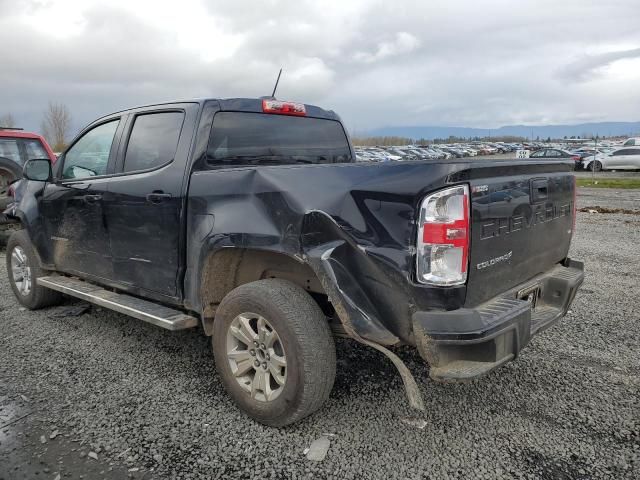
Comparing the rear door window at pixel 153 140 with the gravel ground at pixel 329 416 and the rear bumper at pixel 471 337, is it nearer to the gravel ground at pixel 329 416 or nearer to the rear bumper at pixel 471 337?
the gravel ground at pixel 329 416

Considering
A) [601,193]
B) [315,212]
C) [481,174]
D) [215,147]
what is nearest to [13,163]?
[215,147]

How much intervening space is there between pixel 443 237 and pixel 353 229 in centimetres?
46

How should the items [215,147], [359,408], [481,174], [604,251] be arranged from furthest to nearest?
[604,251]
[215,147]
[359,408]
[481,174]

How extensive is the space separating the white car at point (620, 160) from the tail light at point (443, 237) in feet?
102

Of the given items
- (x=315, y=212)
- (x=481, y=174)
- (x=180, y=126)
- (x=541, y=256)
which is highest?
(x=180, y=126)

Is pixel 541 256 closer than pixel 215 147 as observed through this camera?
Yes

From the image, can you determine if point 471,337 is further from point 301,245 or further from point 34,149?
point 34,149

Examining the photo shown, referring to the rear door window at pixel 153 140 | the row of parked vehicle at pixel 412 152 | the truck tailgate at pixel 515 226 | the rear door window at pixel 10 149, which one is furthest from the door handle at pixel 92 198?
the row of parked vehicle at pixel 412 152

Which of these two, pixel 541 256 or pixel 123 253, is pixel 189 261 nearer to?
pixel 123 253

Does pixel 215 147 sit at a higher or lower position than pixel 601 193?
higher

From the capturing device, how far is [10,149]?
838 cm

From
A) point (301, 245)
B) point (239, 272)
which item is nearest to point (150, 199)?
point (239, 272)

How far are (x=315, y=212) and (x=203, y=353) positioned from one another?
1.93 m

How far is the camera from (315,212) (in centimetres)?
266
